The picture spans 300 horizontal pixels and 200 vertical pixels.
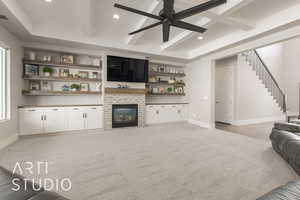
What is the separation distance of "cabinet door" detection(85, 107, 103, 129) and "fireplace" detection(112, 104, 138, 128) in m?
0.44

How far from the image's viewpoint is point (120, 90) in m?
5.09

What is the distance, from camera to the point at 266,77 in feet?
22.7

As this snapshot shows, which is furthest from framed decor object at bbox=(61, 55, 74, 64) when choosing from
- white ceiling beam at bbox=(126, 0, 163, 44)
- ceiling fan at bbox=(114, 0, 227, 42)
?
ceiling fan at bbox=(114, 0, 227, 42)

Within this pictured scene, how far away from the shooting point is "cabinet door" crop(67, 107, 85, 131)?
173 inches

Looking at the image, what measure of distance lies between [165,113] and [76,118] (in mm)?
3263

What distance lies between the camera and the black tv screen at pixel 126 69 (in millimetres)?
4934

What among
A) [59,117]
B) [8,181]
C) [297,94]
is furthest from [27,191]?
[297,94]

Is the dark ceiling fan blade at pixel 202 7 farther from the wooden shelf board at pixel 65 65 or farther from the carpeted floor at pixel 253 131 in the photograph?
the carpeted floor at pixel 253 131

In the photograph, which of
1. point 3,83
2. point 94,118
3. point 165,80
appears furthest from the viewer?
point 165,80

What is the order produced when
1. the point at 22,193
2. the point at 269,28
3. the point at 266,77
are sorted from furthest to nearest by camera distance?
the point at 266,77 < the point at 269,28 < the point at 22,193

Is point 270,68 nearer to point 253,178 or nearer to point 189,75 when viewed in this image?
point 189,75

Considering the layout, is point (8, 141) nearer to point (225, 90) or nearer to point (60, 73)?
point (60, 73)

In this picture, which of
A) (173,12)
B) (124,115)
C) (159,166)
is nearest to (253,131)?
(159,166)

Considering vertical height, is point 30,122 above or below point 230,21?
below
